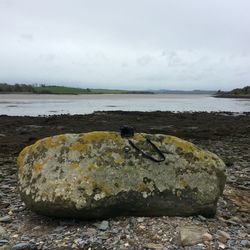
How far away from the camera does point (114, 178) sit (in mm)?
6973

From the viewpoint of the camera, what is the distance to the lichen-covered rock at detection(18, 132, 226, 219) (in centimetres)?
680

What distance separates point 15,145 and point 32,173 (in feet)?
35.7

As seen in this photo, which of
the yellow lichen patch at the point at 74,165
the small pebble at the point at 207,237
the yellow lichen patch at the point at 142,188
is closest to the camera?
the small pebble at the point at 207,237

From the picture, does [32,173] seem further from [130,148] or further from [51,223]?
[130,148]

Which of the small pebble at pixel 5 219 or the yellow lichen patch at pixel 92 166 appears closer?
the yellow lichen patch at pixel 92 166

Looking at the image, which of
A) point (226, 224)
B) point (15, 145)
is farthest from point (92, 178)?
point (15, 145)

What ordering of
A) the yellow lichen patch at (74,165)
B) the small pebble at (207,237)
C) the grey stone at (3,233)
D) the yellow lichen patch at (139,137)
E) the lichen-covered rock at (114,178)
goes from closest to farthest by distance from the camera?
the small pebble at (207,237)
the grey stone at (3,233)
the lichen-covered rock at (114,178)
the yellow lichen patch at (74,165)
the yellow lichen patch at (139,137)

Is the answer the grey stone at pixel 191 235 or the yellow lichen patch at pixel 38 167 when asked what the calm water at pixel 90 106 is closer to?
the yellow lichen patch at pixel 38 167

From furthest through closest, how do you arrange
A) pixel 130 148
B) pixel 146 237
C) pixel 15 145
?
1. pixel 15 145
2. pixel 130 148
3. pixel 146 237

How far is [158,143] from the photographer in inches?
296

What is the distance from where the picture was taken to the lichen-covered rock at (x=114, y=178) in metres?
6.80

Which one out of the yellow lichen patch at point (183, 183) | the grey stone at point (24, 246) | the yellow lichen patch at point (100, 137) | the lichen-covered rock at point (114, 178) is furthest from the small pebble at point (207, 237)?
the grey stone at point (24, 246)

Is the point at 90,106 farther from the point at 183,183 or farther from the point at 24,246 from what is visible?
the point at 24,246

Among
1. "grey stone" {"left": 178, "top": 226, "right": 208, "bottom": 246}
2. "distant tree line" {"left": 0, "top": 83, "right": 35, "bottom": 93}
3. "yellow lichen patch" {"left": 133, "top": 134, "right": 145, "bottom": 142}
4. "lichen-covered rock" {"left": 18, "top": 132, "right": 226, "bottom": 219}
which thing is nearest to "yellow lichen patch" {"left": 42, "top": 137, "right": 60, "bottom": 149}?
"lichen-covered rock" {"left": 18, "top": 132, "right": 226, "bottom": 219}
